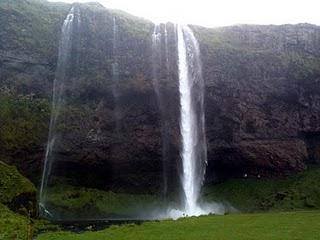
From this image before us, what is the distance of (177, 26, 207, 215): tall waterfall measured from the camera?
44188 mm

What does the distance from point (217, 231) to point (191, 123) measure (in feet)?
78.5

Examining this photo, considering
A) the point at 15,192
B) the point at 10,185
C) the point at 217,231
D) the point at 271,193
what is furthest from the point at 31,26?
the point at 217,231

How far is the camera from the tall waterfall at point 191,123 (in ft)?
145

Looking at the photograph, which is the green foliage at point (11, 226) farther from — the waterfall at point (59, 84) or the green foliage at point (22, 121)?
the green foliage at point (22, 121)

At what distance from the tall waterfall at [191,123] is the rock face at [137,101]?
716mm

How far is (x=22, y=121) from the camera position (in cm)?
4366

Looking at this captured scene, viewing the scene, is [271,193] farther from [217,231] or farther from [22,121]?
[217,231]

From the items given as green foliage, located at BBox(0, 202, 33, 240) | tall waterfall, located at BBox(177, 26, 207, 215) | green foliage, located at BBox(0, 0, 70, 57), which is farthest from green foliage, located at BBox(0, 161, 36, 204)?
green foliage, located at BBox(0, 0, 70, 57)

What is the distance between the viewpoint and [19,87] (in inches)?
1766

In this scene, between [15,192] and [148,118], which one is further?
[148,118]

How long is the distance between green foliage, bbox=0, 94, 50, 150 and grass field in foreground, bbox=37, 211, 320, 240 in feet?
67.2

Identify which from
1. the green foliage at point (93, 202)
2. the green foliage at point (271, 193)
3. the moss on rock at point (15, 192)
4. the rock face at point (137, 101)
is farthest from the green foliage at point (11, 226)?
the green foliage at point (271, 193)

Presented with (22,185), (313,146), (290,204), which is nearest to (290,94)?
(313,146)

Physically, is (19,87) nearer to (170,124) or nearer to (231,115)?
(170,124)
